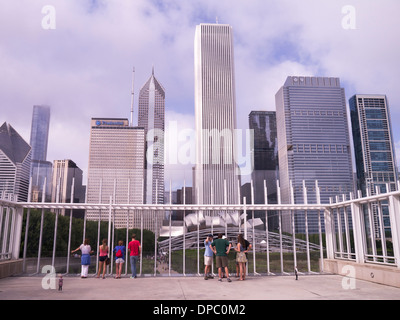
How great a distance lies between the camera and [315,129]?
6319 inches

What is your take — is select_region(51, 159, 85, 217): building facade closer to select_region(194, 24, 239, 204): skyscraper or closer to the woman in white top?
the woman in white top

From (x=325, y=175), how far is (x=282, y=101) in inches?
1734

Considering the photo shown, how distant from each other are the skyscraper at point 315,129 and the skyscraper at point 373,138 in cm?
1041

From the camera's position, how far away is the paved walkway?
6.92m

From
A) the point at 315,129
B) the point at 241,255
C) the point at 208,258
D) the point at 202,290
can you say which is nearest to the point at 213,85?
the point at 315,129

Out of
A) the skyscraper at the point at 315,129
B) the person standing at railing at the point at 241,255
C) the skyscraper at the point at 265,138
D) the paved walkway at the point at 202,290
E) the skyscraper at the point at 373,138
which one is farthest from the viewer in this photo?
the skyscraper at the point at 265,138

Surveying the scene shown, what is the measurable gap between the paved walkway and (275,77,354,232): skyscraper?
14304 cm

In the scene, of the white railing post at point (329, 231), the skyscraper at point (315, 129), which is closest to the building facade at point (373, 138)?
the skyscraper at point (315, 129)

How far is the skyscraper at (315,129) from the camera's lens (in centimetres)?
15388

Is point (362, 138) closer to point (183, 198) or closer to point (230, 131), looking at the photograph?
point (230, 131)

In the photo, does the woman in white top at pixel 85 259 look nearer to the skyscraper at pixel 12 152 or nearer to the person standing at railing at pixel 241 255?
the person standing at railing at pixel 241 255

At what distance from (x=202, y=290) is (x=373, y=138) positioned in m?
181
